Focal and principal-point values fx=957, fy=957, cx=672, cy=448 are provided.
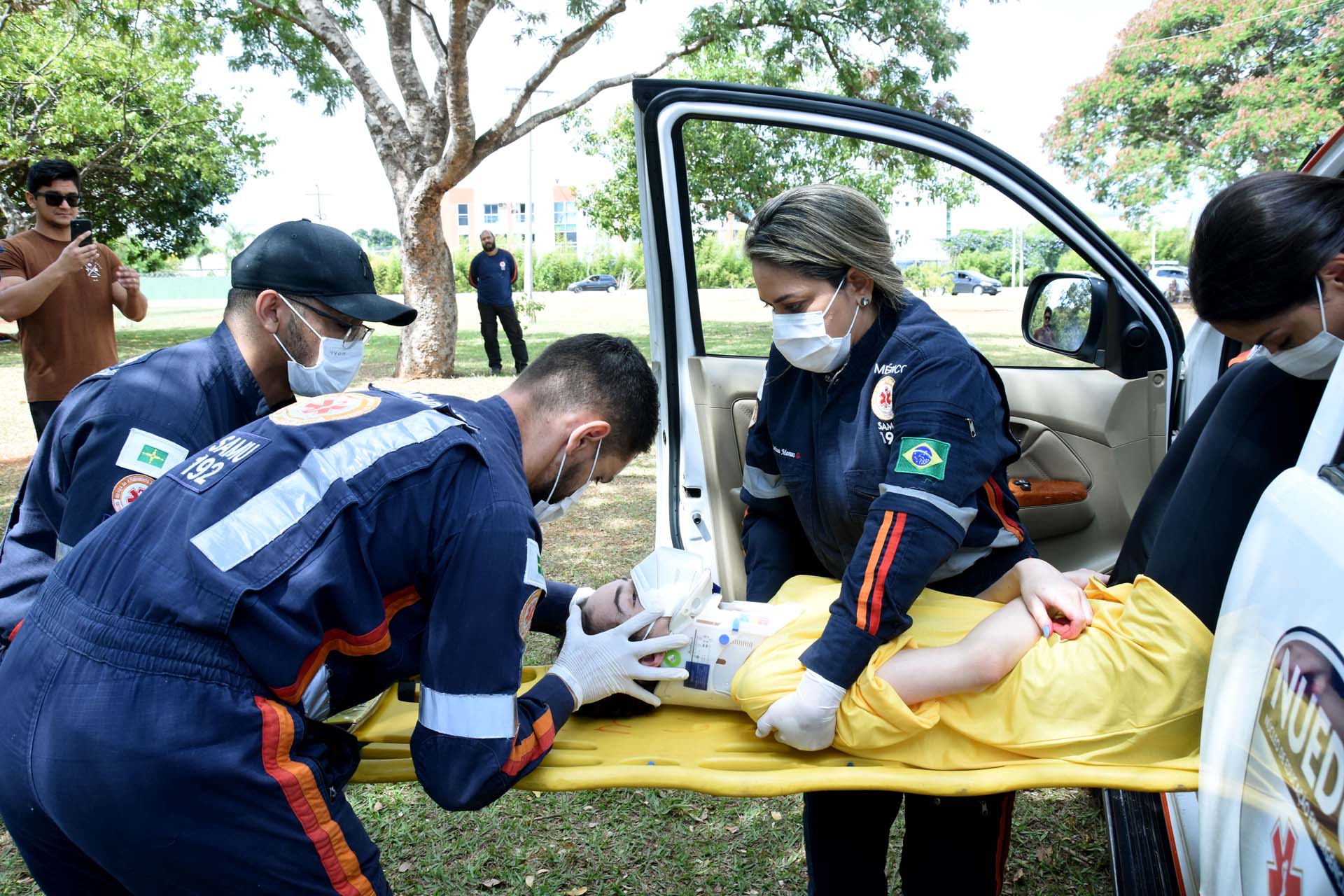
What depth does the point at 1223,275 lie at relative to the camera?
1.66 m

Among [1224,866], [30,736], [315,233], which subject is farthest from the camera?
[315,233]

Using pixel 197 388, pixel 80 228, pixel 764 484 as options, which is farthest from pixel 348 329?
pixel 80 228

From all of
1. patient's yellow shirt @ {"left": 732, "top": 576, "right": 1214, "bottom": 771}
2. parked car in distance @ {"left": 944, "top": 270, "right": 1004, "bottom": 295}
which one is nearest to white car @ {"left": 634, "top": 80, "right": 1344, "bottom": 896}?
patient's yellow shirt @ {"left": 732, "top": 576, "right": 1214, "bottom": 771}

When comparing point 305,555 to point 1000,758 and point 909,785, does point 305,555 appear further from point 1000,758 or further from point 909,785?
point 1000,758

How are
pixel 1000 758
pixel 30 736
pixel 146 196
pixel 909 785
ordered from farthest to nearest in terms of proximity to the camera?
pixel 146 196 → pixel 1000 758 → pixel 909 785 → pixel 30 736

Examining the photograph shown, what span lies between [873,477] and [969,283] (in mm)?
1835

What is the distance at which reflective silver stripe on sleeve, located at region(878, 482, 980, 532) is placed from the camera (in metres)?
1.72

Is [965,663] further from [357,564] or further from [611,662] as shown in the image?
[357,564]

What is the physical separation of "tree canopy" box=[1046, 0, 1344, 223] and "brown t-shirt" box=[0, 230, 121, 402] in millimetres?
12782

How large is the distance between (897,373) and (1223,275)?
58 centimetres

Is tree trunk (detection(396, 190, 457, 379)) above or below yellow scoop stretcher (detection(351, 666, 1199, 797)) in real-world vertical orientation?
above

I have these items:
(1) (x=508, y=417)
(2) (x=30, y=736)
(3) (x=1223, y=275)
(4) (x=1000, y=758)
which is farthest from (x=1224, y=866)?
(2) (x=30, y=736)

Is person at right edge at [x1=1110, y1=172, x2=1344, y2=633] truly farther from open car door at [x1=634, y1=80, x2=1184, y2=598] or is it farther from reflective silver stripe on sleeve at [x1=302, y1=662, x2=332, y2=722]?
reflective silver stripe on sleeve at [x1=302, y1=662, x2=332, y2=722]

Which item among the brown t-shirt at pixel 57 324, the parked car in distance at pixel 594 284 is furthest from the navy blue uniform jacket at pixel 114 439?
the parked car in distance at pixel 594 284
